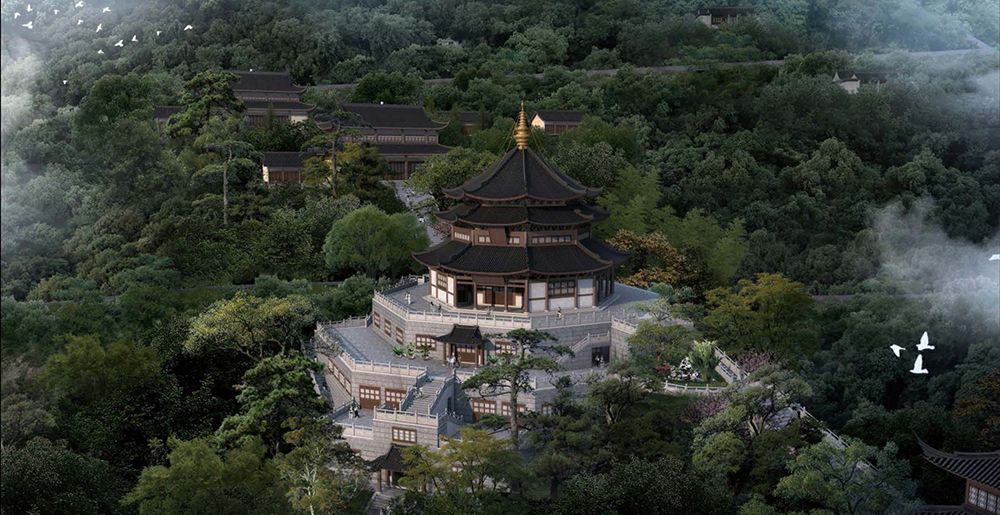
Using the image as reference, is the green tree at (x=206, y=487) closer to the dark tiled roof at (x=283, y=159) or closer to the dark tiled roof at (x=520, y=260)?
the dark tiled roof at (x=520, y=260)

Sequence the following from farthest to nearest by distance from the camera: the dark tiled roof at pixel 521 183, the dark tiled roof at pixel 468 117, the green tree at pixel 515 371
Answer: the dark tiled roof at pixel 468 117 < the dark tiled roof at pixel 521 183 < the green tree at pixel 515 371

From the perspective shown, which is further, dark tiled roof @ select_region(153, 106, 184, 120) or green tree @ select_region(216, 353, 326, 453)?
dark tiled roof @ select_region(153, 106, 184, 120)

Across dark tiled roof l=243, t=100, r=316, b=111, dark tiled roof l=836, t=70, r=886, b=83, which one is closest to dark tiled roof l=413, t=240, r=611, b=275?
dark tiled roof l=243, t=100, r=316, b=111

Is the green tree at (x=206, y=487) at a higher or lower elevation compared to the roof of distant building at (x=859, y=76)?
lower

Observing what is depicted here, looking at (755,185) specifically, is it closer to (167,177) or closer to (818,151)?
(818,151)

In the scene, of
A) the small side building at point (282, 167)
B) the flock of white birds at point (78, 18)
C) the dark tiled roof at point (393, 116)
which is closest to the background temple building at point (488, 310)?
the flock of white birds at point (78, 18)

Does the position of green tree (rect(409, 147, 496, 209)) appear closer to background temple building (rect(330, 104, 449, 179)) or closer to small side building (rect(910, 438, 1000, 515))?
background temple building (rect(330, 104, 449, 179))
